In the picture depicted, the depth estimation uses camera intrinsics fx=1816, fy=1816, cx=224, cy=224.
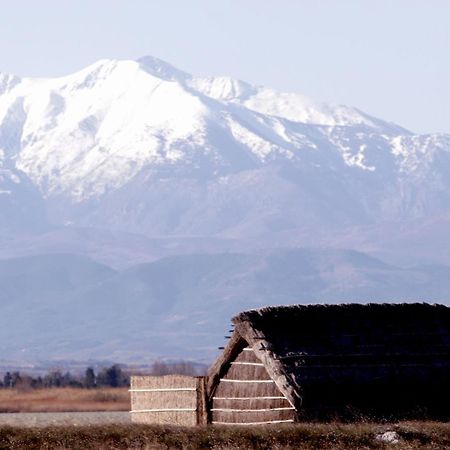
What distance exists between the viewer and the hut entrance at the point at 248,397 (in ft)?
125

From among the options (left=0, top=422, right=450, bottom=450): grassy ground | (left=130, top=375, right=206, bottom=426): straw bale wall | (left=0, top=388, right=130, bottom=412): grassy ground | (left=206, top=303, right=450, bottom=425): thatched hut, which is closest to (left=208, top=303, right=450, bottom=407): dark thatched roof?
(left=206, top=303, right=450, bottom=425): thatched hut

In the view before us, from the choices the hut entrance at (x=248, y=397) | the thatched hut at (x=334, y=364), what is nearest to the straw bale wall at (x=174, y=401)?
the hut entrance at (x=248, y=397)

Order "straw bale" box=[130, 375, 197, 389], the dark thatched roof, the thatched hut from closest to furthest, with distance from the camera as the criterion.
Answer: the thatched hut → the dark thatched roof → "straw bale" box=[130, 375, 197, 389]

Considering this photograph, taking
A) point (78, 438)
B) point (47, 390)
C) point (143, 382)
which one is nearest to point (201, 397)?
point (143, 382)

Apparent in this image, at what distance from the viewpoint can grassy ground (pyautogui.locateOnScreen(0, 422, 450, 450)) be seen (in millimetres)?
30750

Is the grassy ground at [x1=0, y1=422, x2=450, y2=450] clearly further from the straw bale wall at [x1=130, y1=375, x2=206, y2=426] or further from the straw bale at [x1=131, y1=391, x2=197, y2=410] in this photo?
the straw bale at [x1=131, y1=391, x2=197, y2=410]

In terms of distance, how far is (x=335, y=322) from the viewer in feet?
129

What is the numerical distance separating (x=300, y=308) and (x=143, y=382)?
5890 millimetres

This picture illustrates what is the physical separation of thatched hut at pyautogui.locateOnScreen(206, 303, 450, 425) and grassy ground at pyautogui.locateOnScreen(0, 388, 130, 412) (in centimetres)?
2631

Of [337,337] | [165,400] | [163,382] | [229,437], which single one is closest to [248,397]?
[337,337]

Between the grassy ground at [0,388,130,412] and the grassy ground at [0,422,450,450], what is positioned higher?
the grassy ground at [0,388,130,412]

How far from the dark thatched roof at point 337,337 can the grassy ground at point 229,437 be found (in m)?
5.32

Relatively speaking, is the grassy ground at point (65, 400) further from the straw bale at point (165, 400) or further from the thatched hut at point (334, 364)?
the thatched hut at point (334, 364)

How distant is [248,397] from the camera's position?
39.5 metres
